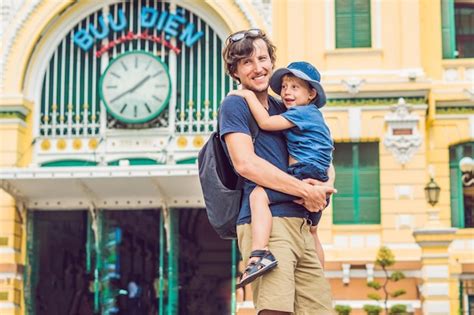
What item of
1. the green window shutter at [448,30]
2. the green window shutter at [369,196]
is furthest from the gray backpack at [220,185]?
the green window shutter at [448,30]

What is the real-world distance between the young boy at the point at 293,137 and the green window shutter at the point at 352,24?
1381 centimetres

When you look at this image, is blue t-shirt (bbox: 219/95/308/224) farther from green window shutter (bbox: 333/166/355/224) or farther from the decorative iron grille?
the decorative iron grille

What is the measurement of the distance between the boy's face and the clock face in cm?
1431

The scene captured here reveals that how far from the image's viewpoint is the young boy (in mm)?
4859

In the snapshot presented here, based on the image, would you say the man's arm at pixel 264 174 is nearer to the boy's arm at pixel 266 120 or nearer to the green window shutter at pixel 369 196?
the boy's arm at pixel 266 120

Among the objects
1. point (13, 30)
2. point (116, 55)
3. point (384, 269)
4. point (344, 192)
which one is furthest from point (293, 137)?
point (13, 30)

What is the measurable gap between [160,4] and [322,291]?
1549 centimetres

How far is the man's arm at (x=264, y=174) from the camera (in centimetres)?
493

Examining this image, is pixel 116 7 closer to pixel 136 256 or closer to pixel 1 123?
pixel 1 123

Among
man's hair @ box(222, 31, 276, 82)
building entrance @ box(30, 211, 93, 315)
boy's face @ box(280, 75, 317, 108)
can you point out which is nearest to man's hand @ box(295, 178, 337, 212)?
boy's face @ box(280, 75, 317, 108)

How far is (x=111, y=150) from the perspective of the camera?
64.6ft

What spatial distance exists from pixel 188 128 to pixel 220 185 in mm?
14694

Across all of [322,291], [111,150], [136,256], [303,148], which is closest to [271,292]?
[322,291]

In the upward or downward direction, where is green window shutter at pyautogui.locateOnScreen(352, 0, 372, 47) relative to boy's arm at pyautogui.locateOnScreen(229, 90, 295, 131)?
upward
